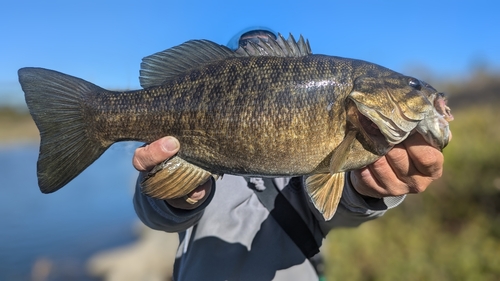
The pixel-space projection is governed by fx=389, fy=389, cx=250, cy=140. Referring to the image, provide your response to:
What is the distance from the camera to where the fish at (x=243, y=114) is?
1.67 m

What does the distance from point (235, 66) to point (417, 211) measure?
5533mm

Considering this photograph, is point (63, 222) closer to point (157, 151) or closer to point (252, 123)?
point (157, 151)

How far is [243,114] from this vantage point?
1.70 metres

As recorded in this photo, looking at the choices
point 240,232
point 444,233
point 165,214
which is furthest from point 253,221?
point 444,233

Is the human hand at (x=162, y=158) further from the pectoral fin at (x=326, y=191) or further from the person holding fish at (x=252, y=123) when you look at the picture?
the pectoral fin at (x=326, y=191)

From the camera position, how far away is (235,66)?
177 cm

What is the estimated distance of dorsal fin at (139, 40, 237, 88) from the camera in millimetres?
1871

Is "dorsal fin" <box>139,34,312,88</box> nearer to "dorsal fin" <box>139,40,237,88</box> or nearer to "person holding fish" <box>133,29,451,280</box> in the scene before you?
"dorsal fin" <box>139,40,237,88</box>

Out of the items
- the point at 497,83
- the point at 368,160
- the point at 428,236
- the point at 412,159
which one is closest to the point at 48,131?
the point at 368,160

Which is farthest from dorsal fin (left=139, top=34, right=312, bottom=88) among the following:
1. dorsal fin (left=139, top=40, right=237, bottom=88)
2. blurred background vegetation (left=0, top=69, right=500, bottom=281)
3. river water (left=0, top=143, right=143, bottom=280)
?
river water (left=0, top=143, right=143, bottom=280)

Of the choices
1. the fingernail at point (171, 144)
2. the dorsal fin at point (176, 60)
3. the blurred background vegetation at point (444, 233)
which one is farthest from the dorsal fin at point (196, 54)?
the blurred background vegetation at point (444, 233)

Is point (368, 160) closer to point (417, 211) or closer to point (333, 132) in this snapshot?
point (333, 132)

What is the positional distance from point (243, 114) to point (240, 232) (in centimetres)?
101

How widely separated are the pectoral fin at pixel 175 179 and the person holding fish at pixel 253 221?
7cm
